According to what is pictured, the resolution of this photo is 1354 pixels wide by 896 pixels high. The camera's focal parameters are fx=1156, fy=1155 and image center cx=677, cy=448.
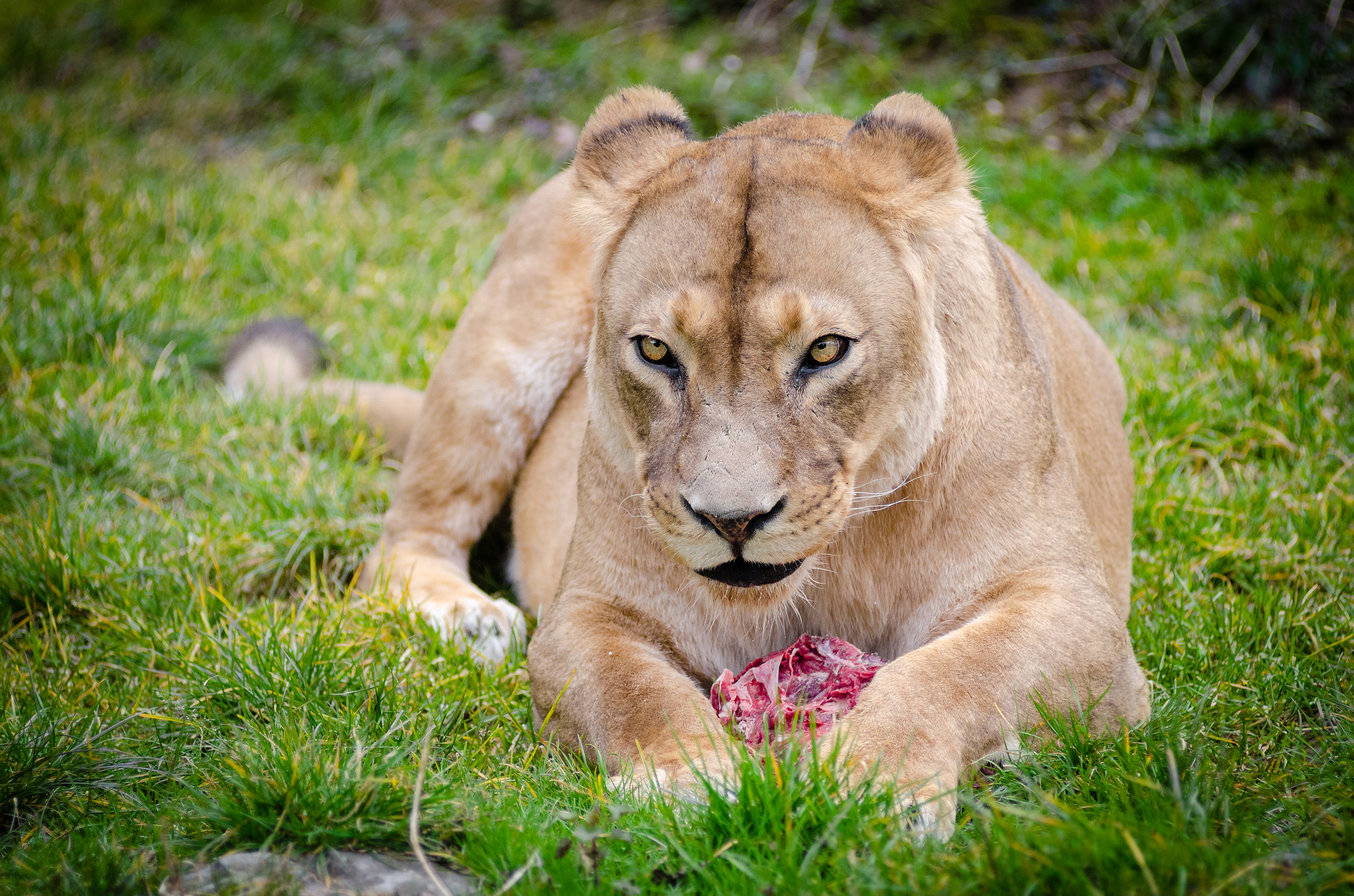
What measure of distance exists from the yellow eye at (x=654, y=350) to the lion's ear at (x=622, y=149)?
392 mm

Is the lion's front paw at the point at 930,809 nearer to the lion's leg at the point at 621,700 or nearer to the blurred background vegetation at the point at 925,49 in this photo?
the lion's leg at the point at 621,700

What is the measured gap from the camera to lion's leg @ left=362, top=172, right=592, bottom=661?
4270 mm

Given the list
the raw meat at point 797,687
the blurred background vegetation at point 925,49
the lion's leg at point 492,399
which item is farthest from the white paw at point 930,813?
the blurred background vegetation at point 925,49

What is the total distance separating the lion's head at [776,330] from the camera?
250 cm

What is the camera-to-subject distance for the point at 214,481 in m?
4.66

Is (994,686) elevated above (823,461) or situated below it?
below

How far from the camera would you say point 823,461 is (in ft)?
8.33

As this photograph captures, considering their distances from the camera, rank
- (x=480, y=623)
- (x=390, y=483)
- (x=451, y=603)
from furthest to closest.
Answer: (x=390, y=483)
(x=451, y=603)
(x=480, y=623)

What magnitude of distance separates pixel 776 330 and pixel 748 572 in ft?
1.77

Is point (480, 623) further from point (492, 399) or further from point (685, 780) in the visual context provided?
point (685, 780)

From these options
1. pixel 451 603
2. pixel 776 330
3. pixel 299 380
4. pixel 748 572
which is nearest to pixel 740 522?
pixel 748 572

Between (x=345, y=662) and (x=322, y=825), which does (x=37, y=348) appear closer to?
(x=345, y=662)

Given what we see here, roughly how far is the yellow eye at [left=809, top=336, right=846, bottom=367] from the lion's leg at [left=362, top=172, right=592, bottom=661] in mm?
1813

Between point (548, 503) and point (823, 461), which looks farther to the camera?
point (548, 503)
